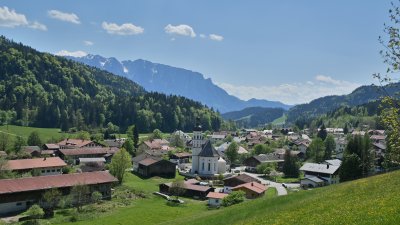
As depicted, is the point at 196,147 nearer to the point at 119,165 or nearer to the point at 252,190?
the point at 119,165

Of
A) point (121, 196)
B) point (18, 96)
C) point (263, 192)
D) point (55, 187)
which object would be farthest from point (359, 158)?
point (18, 96)

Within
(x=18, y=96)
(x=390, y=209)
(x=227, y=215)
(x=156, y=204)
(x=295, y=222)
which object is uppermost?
(x=18, y=96)

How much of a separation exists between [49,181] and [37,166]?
61.9ft

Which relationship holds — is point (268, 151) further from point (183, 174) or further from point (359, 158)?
point (359, 158)

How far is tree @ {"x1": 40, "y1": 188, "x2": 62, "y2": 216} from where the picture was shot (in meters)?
51.7

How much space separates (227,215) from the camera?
34.0 metres

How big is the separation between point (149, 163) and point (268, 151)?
50602 millimetres

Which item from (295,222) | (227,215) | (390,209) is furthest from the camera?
(227,215)

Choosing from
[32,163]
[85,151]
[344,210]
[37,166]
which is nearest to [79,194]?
[37,166]

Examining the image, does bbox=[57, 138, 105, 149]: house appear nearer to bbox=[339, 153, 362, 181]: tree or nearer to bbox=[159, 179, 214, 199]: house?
bbox=[159, 179, 214, 199]: house

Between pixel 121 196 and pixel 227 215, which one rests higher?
pixel 227 215

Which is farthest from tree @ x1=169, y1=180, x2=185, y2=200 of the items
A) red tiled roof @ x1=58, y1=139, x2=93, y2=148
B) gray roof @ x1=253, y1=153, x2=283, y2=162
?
red tiled roof @ x1=58, y1=139, x2=93, y2=148

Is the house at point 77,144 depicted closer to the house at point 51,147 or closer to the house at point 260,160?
the house at point 51,147

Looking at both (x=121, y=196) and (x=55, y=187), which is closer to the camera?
(x=55, y=187)
